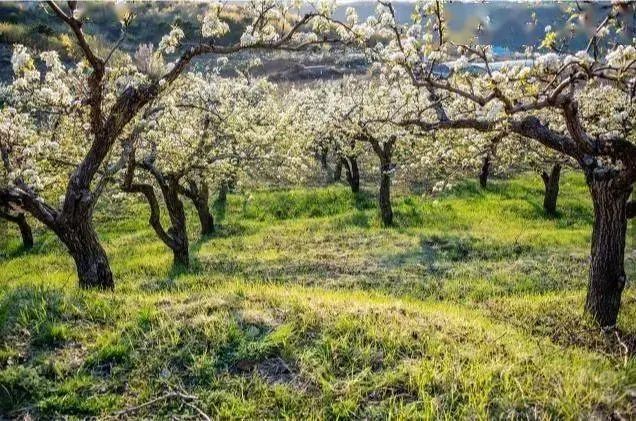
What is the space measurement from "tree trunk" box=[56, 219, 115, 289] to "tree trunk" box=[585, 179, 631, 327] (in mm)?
9919

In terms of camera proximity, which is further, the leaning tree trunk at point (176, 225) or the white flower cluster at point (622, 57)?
the leaning tree trunk at point (176, 225)

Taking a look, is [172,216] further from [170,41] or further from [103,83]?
[170,41]

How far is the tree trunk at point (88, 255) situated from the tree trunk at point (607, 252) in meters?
9.92

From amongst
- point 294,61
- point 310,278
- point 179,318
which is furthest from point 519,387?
point 294,61

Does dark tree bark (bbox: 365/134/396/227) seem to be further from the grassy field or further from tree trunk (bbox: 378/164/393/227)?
the grassy field

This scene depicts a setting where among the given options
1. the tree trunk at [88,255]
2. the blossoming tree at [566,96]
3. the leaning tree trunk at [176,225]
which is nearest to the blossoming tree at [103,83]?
the tree trunk at [88,255]

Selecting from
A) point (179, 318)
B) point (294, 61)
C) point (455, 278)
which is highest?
point (294, 61)

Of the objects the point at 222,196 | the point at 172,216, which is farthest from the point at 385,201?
the point at 172,216

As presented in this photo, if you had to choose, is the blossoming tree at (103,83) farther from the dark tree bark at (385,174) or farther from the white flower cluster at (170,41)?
the dark tree bark at (385,174)

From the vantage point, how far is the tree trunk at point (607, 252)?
9.94 meters

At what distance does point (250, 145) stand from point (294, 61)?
182ft

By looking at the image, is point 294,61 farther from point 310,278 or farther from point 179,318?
point 179,318

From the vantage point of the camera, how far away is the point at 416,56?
28.6 feet

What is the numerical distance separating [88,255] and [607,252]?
1039cm
